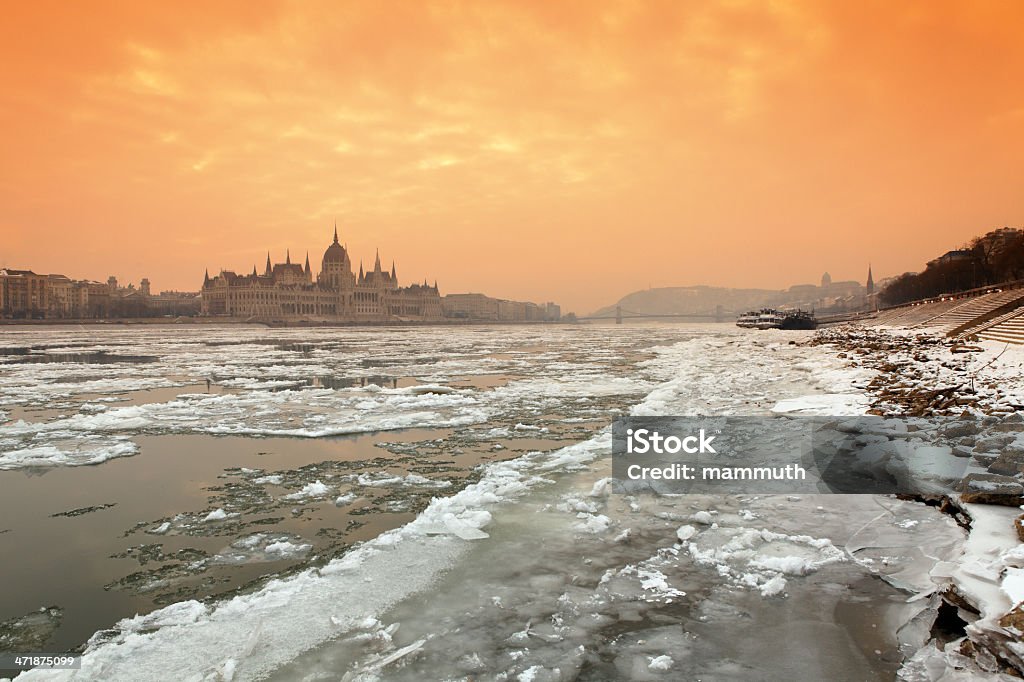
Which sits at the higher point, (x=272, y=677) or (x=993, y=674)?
(x=993, y=674)

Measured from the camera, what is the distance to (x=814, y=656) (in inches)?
143

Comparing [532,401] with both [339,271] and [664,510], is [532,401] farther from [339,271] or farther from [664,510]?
[339,271]

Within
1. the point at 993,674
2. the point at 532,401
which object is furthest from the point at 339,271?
the point at 993,674

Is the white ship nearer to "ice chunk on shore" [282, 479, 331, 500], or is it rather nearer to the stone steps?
the stone steps

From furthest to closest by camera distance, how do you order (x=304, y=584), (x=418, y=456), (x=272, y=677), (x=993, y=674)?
(x=418, y=456), (x=304, y=584), (x=272, y=677), (x=993, y=674)

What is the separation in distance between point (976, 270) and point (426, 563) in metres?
91.5

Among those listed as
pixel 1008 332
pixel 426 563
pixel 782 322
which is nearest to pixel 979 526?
pixel 426 563

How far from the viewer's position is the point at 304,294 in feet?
574

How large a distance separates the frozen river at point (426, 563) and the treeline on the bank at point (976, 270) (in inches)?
2682

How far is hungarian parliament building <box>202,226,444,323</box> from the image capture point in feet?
547

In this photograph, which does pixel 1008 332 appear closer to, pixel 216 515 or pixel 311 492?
pixel 311 492

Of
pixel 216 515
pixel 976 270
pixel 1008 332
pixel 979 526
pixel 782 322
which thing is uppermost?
pixel 976 270

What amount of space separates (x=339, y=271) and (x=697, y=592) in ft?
625

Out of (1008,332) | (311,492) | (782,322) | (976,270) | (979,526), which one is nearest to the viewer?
(979,526)
